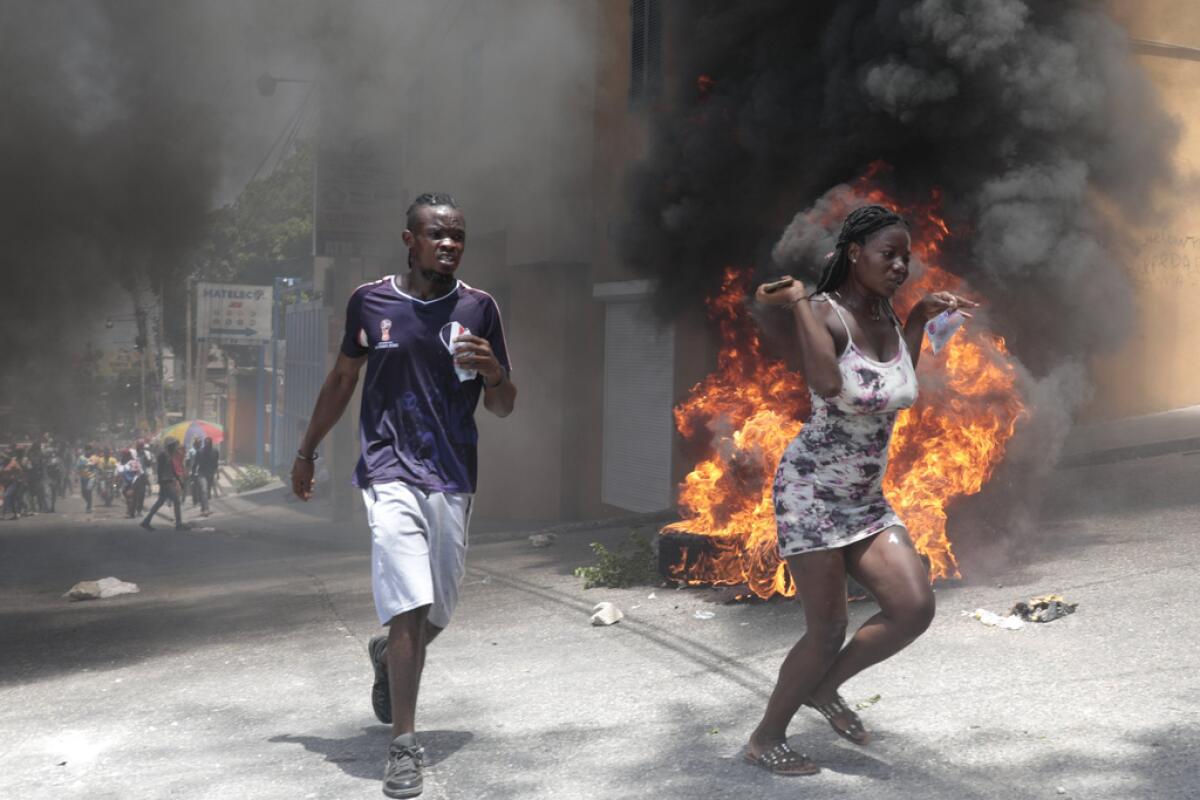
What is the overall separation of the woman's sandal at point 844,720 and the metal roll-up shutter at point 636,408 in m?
7.44

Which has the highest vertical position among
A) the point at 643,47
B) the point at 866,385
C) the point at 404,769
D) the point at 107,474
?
the point at 643,47

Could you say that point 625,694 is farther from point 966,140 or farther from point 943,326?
point 966,140

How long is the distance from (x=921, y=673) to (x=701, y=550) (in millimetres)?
2128

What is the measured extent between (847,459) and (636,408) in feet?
29.8

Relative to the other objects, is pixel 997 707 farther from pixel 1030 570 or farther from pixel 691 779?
pixel 1030 570

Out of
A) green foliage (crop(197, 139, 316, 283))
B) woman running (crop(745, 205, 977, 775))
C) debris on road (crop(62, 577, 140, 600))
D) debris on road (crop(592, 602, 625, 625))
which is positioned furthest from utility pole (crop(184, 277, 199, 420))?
woman running (crop(745, 205, 977, 775))

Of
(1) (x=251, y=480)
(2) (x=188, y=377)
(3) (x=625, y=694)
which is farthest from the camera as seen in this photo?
(2) (x=188, y=377)

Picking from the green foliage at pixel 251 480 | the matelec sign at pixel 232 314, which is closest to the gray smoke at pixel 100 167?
the green foliage at pixel 251 480

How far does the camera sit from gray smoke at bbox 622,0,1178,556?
21.6 ft

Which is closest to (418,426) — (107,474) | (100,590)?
(100,590)

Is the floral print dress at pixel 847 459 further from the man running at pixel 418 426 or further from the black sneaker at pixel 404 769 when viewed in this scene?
the black sneaker at pixel 404 769

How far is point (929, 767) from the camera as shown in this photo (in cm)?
329

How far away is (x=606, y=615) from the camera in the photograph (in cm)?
568

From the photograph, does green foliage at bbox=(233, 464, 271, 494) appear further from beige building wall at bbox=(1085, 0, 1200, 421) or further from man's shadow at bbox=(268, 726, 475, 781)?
man's shadow at bbox=(268, 726, 475, 781)
